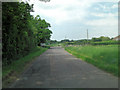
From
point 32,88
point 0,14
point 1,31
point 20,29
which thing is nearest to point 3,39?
point 1,31

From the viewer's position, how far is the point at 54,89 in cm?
469

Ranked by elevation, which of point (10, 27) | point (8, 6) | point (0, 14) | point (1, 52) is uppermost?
point (8, 6)

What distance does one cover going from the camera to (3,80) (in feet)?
19.1

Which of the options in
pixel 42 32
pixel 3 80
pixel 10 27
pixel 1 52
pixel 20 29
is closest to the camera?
pixel 3 80

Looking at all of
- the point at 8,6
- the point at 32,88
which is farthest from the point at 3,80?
the point at 8,6

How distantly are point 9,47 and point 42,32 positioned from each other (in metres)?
40.5

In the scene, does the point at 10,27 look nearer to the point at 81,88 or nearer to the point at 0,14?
the point at 0,14

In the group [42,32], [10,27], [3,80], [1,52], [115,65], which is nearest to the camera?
[3,80]

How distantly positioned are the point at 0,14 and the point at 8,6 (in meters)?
1.31

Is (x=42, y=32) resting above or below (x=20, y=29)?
above

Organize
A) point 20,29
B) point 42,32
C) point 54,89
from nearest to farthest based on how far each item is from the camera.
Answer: point 54,89
point 20,29
point 42,32

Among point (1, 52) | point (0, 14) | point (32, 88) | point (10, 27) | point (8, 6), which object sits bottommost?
point (32, 88)

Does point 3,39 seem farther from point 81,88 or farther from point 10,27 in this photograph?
point 81,88

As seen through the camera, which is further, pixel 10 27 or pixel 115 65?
pixel 10 27
